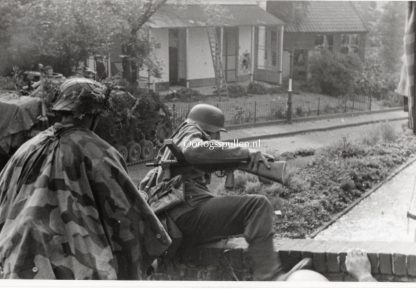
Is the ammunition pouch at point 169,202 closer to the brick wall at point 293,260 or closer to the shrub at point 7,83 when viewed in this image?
the brick wall at point 293,260

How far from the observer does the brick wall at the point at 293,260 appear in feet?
10.4

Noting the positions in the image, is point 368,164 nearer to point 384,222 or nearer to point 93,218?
point 384,222

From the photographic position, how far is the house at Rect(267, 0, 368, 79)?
17.6 feet

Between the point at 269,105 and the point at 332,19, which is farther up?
the point at 332,19

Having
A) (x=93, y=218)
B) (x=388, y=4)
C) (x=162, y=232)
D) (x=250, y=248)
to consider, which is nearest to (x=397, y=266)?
(x=250, y=248)

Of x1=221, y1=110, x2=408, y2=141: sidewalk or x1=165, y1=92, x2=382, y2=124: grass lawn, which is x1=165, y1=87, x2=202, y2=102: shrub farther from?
x1=221, y1=110, x2=408, y2=141: sidewalk

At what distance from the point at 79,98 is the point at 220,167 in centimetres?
81

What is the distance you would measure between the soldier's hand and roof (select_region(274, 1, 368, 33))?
2697 millimetres

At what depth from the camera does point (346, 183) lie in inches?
231

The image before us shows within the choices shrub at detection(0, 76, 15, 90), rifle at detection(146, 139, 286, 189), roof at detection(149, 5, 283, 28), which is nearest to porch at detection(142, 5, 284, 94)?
roof at detection(149, 5, 283, 28)

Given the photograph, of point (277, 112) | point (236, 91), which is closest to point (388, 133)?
point (277, 112)

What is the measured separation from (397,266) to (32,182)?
185 cm

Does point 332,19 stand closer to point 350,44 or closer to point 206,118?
point 350,44

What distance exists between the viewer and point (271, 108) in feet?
17.0
